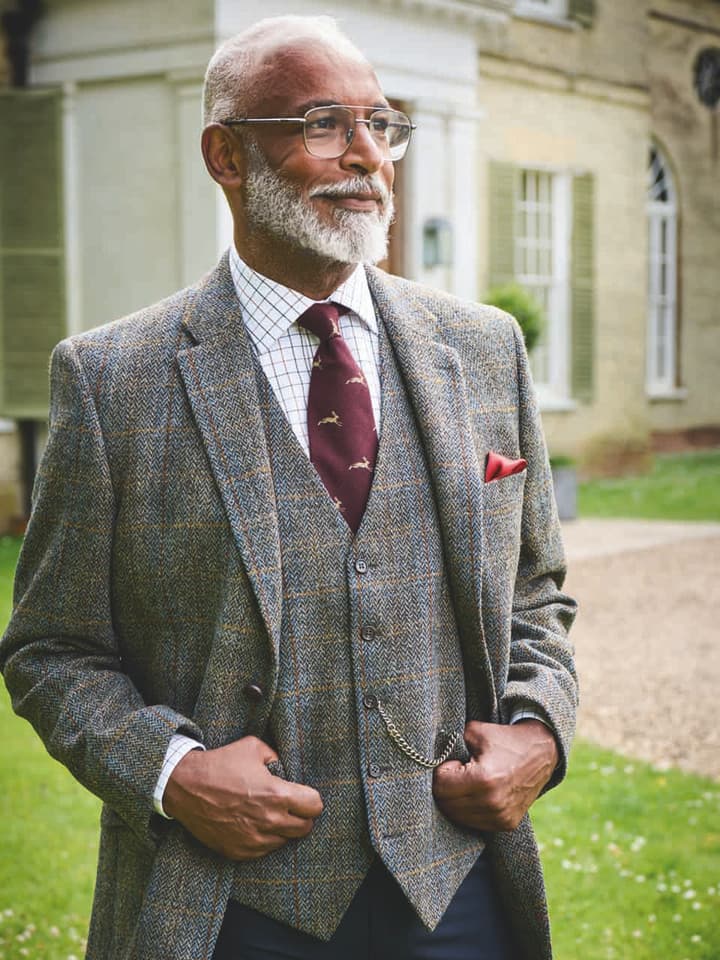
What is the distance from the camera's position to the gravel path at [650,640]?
581cm

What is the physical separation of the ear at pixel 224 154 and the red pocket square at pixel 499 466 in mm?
577

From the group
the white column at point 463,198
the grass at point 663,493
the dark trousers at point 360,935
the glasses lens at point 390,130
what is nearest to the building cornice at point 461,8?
the white column at point 463,198

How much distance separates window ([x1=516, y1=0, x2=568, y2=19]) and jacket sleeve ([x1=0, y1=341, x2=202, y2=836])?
13930 millimetres

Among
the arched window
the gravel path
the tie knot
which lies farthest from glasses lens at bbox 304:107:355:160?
the arched window

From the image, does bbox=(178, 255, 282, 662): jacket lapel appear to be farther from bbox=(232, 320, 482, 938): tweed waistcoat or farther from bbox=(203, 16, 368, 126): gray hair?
bbox=(203, 16, 368, 126): gray hair

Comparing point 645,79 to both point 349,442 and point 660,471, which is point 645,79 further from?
point 349,442

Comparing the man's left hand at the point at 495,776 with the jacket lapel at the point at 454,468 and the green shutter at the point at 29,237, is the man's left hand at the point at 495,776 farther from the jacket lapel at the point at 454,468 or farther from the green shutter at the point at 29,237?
the green shutter at the point at 29,237

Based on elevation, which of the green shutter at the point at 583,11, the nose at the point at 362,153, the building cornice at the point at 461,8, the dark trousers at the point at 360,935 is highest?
the green shutter at the point at 583,11

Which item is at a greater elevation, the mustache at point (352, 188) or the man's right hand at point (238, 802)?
the mustache at point (352, 188)

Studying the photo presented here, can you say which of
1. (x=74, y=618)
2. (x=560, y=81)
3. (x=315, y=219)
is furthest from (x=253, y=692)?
(x=560, y=81)

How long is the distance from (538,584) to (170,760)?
0.67 meters

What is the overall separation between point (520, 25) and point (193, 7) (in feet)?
17.6

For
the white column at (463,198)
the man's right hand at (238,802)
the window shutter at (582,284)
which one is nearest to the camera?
the man's right hand at (238,802)

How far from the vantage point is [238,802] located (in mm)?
1730
